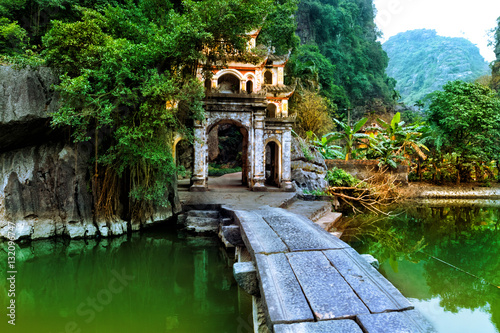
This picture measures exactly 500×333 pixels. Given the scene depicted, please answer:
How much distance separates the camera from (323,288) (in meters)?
2.50

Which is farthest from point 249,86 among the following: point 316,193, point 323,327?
point 323,327

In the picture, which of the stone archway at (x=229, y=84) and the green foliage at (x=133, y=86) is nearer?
the green foliage at (x=133, y=86)

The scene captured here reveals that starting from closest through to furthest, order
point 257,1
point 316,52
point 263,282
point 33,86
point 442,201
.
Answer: point 263,282
point 33,86
point 257,1
point 442,201
point 316,52

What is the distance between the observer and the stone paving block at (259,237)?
3.33 metres

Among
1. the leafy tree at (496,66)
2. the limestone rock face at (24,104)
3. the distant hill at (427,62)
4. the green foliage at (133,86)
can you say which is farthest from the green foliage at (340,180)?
the distant hill at (427,62)

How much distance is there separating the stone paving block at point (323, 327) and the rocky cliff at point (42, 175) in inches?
239

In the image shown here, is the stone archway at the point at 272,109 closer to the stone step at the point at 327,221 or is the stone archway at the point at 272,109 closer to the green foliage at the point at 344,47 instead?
the stone step at the point at 327,221

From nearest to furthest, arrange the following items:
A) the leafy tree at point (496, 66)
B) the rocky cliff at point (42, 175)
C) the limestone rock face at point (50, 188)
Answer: the rocky cliff at point (42, 175)
the limestone rock face at point (50, 188)
the leafy tree at point (496, 66)

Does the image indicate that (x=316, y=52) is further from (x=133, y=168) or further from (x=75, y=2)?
(x=133, y=168)

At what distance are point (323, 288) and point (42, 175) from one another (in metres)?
7.00

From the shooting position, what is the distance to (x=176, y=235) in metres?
7.36

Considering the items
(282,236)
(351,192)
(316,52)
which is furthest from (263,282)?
(316,52)

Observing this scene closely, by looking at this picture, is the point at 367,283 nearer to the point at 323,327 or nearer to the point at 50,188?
the point at 323,327

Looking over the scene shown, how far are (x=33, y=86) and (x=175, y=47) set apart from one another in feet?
10.5
